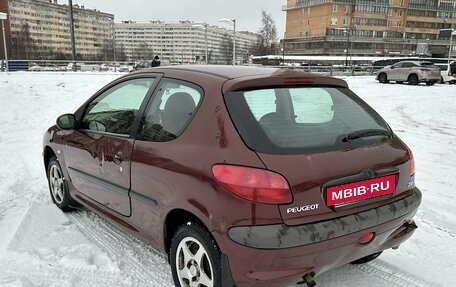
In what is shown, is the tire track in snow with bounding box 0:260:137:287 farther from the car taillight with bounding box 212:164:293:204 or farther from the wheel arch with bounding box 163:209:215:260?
the car taillight with bounding box 212:164:293:204

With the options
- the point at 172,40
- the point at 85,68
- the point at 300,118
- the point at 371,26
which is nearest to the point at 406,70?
the point at 300,118

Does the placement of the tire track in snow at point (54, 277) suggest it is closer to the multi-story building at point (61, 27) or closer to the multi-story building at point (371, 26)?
the multi-story building at point (61, 27)

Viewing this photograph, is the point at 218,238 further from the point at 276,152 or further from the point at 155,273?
the point at 155,273

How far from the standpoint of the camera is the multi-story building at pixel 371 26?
99.9 meters

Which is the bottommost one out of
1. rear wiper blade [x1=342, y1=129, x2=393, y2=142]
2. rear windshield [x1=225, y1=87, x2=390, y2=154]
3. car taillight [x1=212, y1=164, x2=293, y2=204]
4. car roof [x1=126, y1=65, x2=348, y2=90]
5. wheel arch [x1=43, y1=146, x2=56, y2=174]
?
wheel arch [x1=43, y1=146, x2=56, y2=174]

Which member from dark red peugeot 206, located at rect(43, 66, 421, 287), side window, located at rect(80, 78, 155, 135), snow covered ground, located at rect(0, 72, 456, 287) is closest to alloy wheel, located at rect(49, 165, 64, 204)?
snow covered ground, located at rect(0, 72, 456, 287)

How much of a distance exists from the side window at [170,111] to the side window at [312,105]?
0.73 metres

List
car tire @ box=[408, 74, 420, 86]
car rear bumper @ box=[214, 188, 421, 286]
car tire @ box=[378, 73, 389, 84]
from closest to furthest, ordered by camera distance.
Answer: car rear bumper @ box=[214, 188, 421, 286], car tire @ box=[408, 74, 420, 86], car tire @ box=[378, 73, 389, 84]

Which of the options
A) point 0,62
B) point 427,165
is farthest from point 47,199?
point 0,62

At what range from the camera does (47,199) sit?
495cm

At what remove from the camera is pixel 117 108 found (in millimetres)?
3801

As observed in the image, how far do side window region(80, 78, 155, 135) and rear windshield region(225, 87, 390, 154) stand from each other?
1.07m

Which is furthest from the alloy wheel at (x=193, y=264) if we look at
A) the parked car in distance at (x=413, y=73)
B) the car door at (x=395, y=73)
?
the car door at (x=395, y=73)

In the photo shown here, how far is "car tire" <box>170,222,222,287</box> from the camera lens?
2.58m
